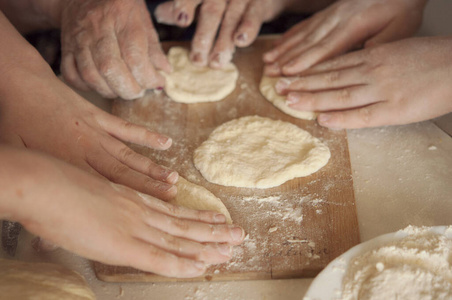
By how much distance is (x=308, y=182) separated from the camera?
59.6 inches

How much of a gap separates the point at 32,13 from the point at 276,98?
1.29 m

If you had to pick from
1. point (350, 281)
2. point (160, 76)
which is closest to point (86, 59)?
point (160, 76)

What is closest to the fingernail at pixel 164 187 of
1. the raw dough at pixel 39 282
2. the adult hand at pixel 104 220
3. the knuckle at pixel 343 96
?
the adult hand at pixel 104 220

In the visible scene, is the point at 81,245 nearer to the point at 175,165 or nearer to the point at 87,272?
the point at 87,272

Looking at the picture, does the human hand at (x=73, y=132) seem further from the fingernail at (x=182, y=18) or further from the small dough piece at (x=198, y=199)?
the fingernail at (x=182, y=18)

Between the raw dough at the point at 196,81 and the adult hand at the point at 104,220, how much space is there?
2.30 feet

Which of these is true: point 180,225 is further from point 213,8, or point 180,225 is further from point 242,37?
point 213,8

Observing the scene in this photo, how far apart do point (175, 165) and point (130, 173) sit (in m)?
0.24

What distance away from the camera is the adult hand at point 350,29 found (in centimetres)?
186

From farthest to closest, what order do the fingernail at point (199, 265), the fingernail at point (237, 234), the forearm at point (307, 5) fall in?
the forearm at point (307, 5) → the fingernail at point (237, 234) → the fingernail at point (199, 265)

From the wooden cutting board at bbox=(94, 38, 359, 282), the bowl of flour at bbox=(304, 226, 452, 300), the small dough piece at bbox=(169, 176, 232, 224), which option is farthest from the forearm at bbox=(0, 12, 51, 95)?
the bowl of flour at bbox=(304, 226, 452, 300)

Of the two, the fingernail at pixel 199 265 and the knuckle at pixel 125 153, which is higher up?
the knuckle at pixel 125 153

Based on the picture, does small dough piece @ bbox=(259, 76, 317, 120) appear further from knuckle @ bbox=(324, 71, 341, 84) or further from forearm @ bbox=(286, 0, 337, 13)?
forearm @ bbox=(286, 0, 337, 13)

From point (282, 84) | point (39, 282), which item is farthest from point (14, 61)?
point (282, 84)
